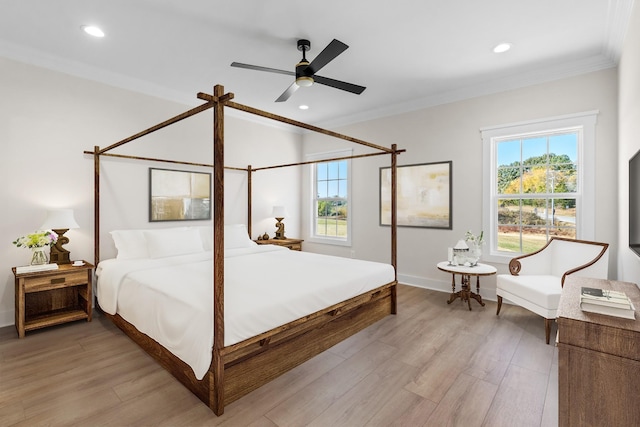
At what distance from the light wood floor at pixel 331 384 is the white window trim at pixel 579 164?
1288mm

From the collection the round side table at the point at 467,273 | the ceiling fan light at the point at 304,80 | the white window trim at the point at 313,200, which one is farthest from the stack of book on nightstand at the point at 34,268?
the round side table at the point at 467,273

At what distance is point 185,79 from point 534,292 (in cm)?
457

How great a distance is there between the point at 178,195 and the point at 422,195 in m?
3.59

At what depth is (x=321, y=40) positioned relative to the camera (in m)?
3.00

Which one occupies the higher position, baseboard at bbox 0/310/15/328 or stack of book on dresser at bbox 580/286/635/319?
stack of book on dresser at bbox 580/286/635/319

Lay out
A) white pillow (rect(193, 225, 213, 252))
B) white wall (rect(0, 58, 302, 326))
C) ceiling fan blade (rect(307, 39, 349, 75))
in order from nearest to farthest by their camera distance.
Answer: ceiling fan blade (rect(307, 39, 349, 75)), white wall (rect(0, 58, 302, 326)), white pillow (rect(193, 225, 213, 252))

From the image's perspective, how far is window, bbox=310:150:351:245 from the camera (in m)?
5.77

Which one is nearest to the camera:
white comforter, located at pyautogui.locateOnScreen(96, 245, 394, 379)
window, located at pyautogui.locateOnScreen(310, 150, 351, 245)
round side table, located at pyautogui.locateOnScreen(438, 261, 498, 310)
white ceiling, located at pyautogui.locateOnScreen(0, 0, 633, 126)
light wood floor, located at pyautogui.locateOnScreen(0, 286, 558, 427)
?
light wood floor, located at pyautogui.locateOnScreen(0, 286, 558, 427)

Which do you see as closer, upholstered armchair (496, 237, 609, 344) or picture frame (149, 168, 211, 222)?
upholstered armchair (496, 237, 609, 344)

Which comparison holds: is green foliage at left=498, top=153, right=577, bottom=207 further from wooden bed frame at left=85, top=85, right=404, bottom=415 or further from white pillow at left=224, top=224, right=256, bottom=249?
white pillow at left=224, top=224, right=256, bottom=249

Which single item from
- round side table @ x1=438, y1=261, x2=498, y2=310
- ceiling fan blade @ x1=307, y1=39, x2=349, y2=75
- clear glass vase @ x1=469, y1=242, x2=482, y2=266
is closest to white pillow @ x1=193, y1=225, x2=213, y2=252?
ceiling fan blade @ x1=307, y1=39, x2=349, y2=75

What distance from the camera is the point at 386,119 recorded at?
16.9 ft

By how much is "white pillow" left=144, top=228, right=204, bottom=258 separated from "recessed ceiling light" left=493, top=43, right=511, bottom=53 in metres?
4.03

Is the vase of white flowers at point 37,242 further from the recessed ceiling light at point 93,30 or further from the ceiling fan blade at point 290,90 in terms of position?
the ceiling fan blade at point 290,90
